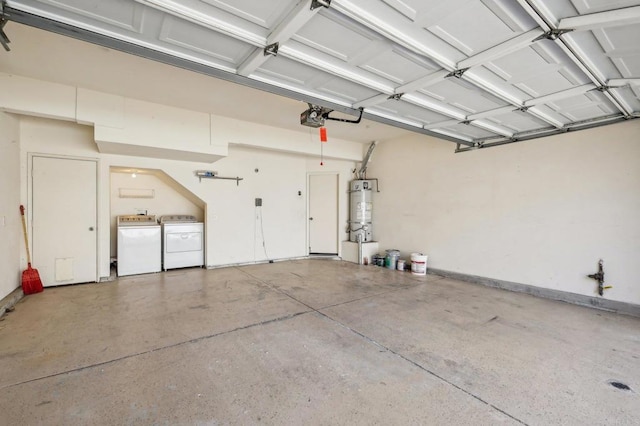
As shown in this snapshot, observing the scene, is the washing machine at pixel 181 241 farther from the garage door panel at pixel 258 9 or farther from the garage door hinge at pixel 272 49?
the garage door panel at pixel 258 9

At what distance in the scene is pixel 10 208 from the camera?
12.0ft

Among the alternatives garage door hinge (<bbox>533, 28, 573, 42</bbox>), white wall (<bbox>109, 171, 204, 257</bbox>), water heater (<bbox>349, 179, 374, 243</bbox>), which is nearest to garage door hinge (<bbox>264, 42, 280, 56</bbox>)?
garage door hinge (<bbox>533, 28, 573, 42</bbox>)

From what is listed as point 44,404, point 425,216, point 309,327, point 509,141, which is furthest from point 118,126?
point 509,141

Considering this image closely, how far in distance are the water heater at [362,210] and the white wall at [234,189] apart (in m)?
0.35

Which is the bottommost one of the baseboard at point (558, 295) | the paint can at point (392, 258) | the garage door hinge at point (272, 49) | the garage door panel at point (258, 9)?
the baseboard at point (558, 295)

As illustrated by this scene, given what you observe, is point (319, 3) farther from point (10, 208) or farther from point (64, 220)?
point (64, 220)

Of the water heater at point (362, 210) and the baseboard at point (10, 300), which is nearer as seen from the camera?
the baseboard at point (10, 300)

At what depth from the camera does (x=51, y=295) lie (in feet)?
12.8

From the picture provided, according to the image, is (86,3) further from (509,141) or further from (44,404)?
(509,141)

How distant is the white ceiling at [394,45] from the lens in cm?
164

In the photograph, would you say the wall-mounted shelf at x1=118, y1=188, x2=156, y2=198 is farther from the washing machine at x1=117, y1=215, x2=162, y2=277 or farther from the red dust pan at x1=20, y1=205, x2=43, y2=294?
the red dust pan at x1=20, y1=205, x2=43, y2=294

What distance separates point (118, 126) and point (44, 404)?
11.3 feet

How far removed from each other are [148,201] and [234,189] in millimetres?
1752

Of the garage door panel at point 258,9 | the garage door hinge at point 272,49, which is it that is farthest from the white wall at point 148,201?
the garage door panel at point 258,9
